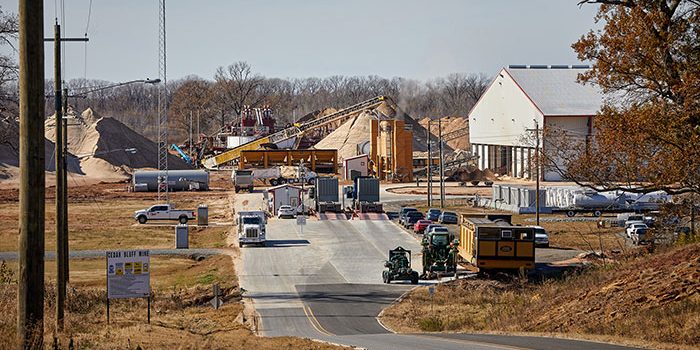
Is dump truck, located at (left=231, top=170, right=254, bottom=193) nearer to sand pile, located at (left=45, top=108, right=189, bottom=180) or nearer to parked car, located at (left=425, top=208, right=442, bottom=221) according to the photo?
sand pile, located at (left=45, top=108, right=189, bottom=180)

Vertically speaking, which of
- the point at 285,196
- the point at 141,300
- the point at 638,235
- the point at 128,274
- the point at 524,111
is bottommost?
the point at 141,300

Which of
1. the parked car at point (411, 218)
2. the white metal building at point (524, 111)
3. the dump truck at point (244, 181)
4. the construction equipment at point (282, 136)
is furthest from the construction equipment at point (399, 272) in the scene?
the construction equipment at point (282, 136)

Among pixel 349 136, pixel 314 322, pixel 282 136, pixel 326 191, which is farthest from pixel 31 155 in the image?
pixel 349 136

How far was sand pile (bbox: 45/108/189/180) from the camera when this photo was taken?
126125mm

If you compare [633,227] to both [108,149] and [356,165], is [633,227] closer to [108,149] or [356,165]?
[356,165]

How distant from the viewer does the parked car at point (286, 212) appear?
71312mm

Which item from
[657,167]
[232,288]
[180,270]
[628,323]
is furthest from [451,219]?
[628,323]

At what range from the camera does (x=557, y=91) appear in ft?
343

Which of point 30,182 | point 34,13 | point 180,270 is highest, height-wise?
point 34,13

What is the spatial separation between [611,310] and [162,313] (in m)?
16.0

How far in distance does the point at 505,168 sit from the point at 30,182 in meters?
107

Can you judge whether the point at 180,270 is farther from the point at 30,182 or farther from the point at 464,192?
the point at 464,192

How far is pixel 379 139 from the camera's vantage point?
384ft

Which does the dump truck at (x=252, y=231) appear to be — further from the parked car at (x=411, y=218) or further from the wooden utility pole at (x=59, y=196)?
the wooden utility pole at (x=59, y=196)
